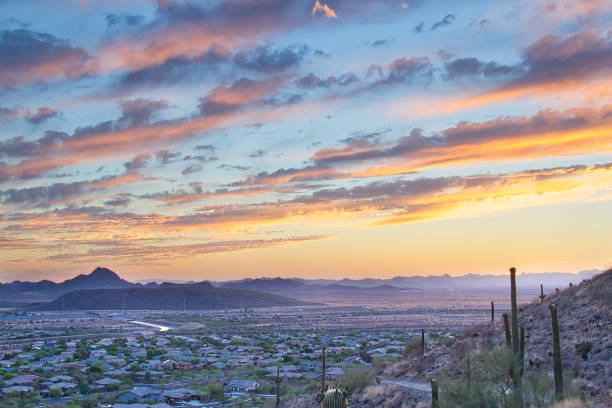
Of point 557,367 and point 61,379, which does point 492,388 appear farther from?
point 61,379

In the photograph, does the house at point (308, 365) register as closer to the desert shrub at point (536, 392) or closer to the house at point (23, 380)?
the house at point (23, 380)

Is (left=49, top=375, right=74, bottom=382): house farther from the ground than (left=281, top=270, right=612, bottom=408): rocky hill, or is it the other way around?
(left=281, top=270, right=612, bottom=408): rocky hill

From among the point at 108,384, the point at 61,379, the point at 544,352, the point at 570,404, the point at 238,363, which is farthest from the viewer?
the point at 238,363

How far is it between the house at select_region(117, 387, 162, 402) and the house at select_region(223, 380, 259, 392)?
22.8 ft

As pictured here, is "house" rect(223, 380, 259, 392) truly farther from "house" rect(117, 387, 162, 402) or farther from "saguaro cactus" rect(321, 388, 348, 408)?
"saguaro cactus" rect(321, 388, 348, 408)

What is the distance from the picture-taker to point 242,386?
167ft

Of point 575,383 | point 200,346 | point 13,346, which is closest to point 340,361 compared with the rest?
point 200,346

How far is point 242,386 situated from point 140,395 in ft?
31.4

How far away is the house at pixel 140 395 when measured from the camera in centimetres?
4494

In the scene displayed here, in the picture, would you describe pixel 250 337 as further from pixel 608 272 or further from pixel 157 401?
pixel 608 272

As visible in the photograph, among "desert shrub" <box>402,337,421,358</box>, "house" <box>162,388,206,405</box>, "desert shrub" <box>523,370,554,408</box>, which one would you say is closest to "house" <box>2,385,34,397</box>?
"house" <box>162,388,206,405</box>

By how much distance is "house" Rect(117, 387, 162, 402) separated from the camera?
1769 inches

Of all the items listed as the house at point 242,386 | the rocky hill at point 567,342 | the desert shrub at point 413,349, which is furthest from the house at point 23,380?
the desert shrub at point 413,349

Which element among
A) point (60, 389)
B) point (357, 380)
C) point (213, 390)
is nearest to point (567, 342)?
point (357, 380)
